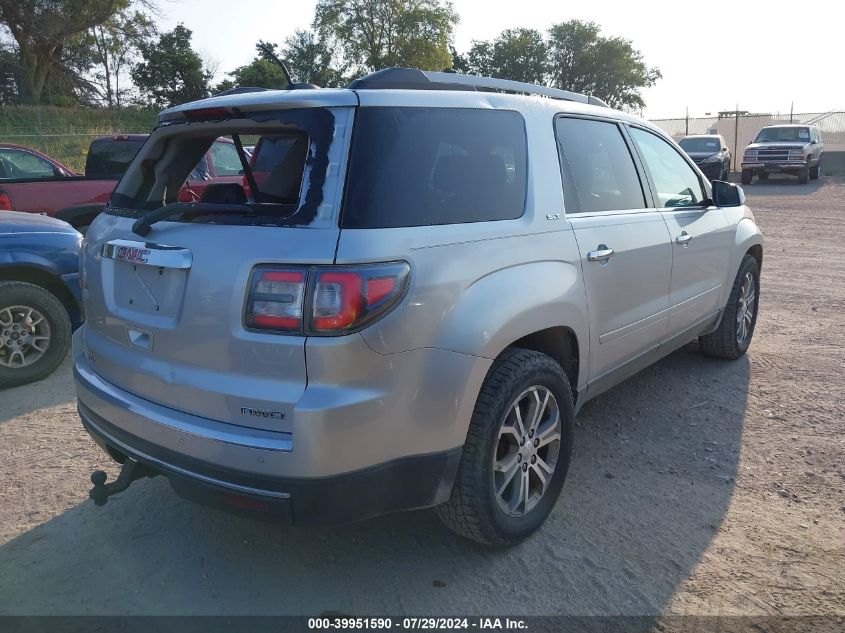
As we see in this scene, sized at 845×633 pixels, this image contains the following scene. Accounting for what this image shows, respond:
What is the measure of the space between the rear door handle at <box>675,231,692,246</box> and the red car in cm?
446

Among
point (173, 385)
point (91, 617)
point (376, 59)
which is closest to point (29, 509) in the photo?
point (91, 617)

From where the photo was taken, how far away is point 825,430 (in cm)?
429

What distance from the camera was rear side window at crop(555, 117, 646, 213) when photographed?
3.41m

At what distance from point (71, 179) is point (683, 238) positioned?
22.2 ft

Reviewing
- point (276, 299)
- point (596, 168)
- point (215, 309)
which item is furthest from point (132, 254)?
point (596, 168)

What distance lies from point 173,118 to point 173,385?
122 cm

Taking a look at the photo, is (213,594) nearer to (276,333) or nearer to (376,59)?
(276,333)

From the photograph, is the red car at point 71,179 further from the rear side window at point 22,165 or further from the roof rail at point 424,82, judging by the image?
the roof rail at point 424,82

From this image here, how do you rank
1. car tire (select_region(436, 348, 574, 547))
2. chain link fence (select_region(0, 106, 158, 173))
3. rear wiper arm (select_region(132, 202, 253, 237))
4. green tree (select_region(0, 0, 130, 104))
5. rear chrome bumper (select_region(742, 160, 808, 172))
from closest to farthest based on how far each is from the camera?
rear wiper arm (select_region(132, 202, 253, 237))
car tire (select_region(436, 348, 574, 547))
chain link fence (select_region(0, 106, 158, 173))
rear chrome bumper (select_region(742, 160, 808, 172))
green tree (select_region(0, 0, 130, 104))

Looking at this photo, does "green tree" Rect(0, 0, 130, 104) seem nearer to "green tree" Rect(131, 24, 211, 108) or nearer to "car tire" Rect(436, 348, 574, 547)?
"green tree" Rect(131, 24, 211, 108)

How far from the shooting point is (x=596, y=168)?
3.68 metres

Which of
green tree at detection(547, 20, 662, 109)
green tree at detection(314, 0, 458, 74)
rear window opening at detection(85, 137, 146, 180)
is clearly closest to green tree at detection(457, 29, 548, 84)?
green tree at detection(547, 20, 662, 109)

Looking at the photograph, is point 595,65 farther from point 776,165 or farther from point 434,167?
point 434,167

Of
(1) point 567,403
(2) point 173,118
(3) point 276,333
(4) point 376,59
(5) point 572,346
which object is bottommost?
(1) point 567,403
